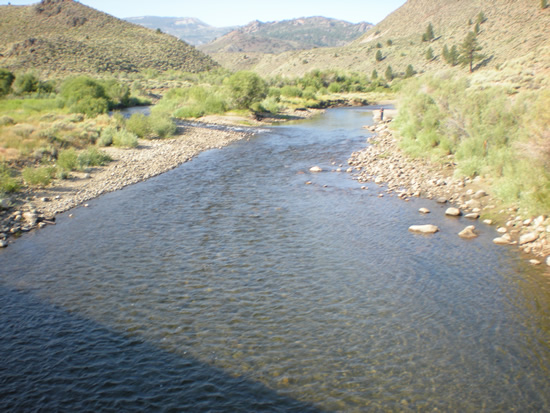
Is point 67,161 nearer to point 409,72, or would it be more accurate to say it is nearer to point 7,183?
point 7,183

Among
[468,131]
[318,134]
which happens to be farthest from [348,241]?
[318,134]

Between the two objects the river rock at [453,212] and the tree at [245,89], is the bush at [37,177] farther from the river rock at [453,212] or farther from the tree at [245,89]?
the tree at [245,89]

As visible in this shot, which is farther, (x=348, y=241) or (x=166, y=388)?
(x=348, y=241)

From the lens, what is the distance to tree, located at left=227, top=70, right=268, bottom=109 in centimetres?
4309

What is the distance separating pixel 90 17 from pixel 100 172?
9357cm

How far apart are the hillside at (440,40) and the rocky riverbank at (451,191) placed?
1519cm

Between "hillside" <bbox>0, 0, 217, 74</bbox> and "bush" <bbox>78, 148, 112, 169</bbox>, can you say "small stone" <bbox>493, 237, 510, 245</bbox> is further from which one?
"hillside" <bbox>0, 0, 217, 74</bbox>

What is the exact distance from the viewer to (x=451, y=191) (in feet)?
56.0

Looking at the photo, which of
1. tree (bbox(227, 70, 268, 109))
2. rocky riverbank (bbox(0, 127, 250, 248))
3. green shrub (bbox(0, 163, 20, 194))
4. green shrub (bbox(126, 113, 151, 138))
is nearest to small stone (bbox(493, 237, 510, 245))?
rocky riverbank (bbox(0, 127, 250, 248))

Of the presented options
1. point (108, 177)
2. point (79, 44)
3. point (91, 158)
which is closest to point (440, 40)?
point (79, 44)

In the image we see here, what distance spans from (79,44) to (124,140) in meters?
66.0

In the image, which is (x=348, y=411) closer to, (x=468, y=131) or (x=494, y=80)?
(x=468, y=131)

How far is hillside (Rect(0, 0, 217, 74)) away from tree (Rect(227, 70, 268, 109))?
128 ft

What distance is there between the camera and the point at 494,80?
31062mm
